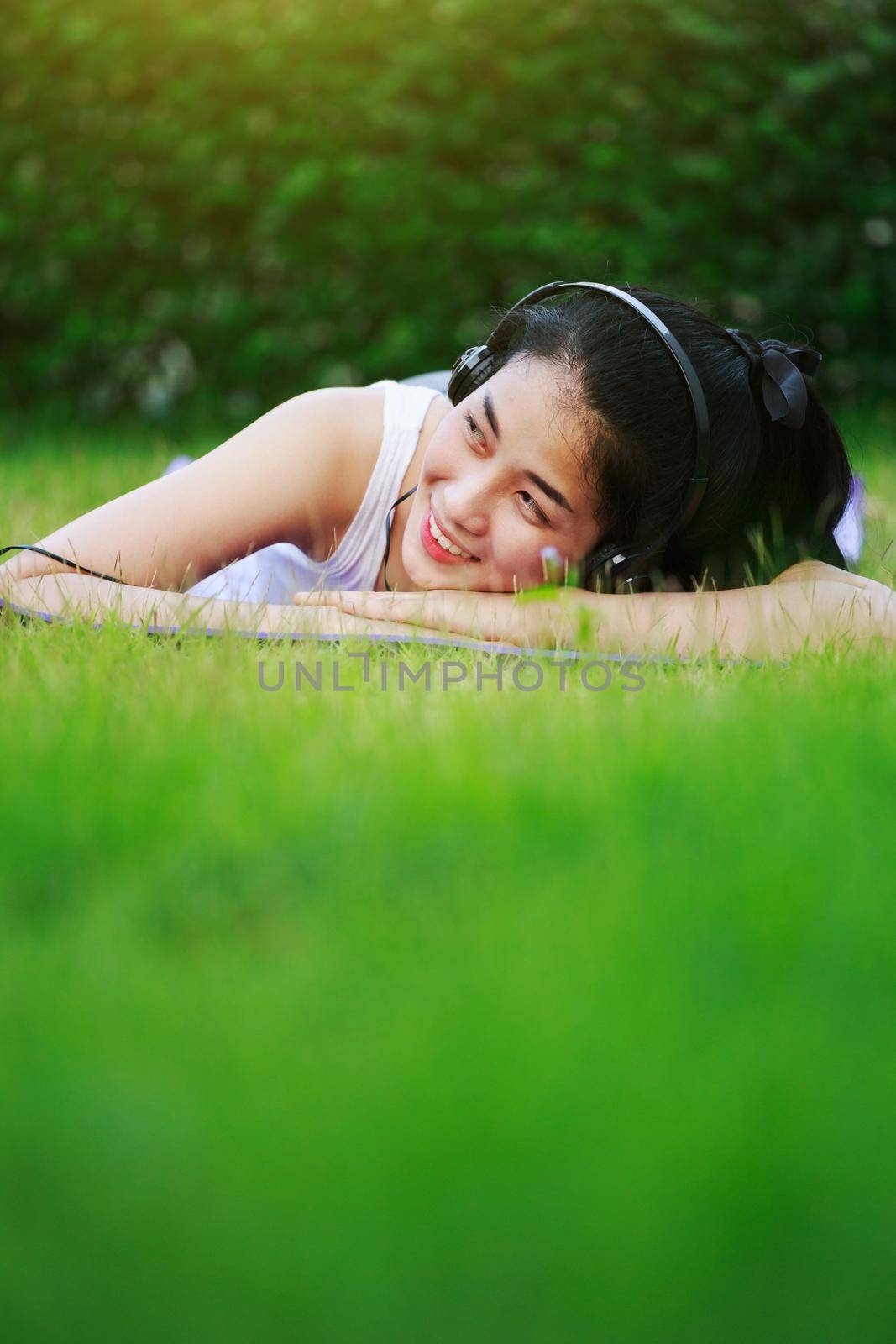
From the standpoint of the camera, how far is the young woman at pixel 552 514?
7.37ft

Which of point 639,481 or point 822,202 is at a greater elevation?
point 822,202

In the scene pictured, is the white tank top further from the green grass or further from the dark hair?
the green grass

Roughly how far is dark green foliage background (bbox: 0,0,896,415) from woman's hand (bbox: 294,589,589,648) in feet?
12.8

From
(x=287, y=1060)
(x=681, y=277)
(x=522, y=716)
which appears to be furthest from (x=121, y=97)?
(x=287, y=1060)

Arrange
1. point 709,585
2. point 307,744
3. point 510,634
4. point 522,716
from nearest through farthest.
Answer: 1. point 307,744
2. point 522,716
3. point 510,634
4. point 709,585

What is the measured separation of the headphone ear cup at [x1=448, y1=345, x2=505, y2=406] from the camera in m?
2.64

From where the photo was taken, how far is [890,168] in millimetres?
6074

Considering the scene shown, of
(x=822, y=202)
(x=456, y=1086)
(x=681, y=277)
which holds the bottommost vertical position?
(x=456, y=1086)

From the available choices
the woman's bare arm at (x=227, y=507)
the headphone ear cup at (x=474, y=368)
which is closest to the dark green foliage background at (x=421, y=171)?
the headphone ear cup at (x=474, y=368)

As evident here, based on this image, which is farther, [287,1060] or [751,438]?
[751,438]

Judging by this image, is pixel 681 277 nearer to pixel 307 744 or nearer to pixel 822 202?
pixel 822 202

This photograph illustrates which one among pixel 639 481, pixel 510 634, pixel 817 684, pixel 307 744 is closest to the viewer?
pixel 307 744

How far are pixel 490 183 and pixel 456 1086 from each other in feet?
18.8

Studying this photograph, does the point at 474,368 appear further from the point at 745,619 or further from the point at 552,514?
the point at 745,619
